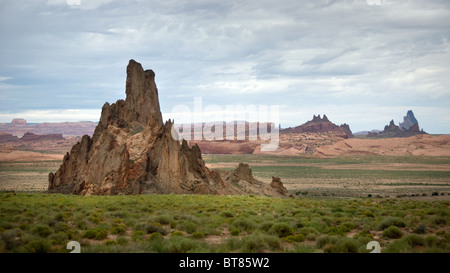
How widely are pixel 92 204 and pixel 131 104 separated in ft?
88.5

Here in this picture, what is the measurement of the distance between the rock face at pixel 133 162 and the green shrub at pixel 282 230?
2225 centimetres

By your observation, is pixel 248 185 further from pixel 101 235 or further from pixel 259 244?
pixel 259 244

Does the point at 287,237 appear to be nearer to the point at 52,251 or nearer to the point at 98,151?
the point at 52,251

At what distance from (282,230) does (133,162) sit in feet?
80.1

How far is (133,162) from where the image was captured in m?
36.8

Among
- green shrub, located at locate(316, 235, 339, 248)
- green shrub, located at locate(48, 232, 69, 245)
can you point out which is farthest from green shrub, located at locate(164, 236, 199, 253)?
green shrub, located at locate(316, 235, 339, 248)

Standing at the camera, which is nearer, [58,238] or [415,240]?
[415,240]

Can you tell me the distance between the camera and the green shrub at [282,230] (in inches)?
592

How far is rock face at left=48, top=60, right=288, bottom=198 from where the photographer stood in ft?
117

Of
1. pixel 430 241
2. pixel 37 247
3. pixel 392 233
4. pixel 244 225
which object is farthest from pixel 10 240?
pixel 430 241

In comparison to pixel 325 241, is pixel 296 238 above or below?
below

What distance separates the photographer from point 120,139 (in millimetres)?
39125
